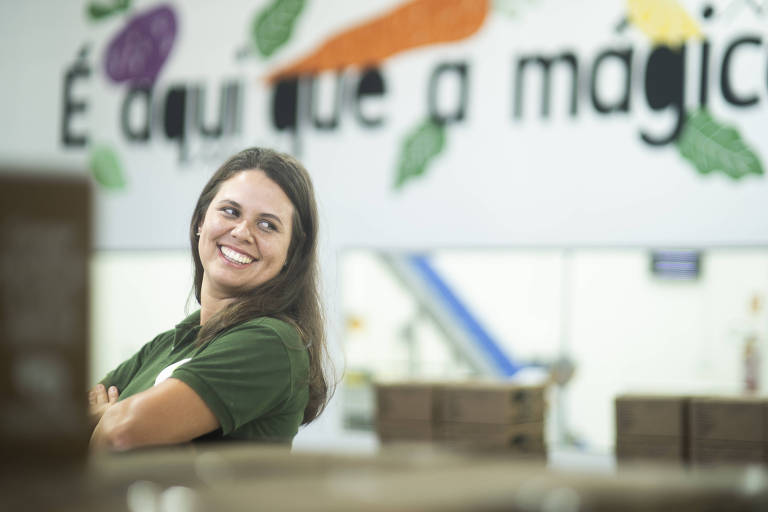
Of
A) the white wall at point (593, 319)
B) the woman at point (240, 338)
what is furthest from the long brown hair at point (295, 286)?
the white wall at point (593, 319)

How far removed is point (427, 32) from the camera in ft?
18.6

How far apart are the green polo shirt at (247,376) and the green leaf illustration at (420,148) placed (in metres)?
3.92

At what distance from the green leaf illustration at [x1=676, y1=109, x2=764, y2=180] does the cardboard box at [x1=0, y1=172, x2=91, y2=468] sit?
4699 millimetres

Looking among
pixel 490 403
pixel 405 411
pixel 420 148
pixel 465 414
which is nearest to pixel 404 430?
pixel 405 411

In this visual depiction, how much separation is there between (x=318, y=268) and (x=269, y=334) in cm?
29

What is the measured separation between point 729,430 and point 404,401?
1502mm

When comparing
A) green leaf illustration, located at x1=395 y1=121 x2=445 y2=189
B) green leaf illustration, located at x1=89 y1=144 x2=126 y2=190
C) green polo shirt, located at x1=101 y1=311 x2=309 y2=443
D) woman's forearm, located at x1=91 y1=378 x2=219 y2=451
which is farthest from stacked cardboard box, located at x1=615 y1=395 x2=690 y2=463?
green leaf illustration, located at x1=89 y1=144 x2=126 y2=190

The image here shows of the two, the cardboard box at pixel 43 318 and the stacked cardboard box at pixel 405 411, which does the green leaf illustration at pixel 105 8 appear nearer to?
the stacked cardboard box at pixel 405 411

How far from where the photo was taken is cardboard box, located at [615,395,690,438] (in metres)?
4.23

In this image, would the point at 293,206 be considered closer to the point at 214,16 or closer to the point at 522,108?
the point at 522,108

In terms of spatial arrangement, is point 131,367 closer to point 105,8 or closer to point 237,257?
point 237,257

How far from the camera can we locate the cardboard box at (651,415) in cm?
423

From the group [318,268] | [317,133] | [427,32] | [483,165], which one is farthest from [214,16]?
[318,268]

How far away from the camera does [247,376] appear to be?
1.59 meters
